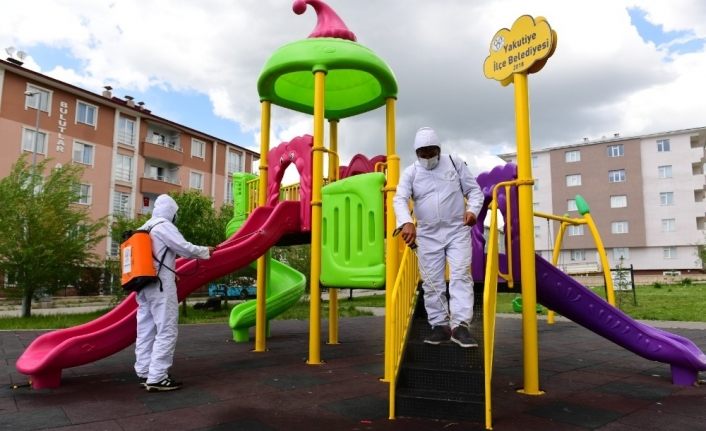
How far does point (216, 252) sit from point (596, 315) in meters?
4.91

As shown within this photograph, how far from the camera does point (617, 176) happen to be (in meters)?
46.0

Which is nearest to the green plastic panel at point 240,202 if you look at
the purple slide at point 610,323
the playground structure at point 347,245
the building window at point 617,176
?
the playground structure at point 347,245

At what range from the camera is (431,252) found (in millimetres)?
4762

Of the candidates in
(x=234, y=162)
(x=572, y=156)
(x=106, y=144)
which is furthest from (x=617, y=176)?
(x=106, y=144)

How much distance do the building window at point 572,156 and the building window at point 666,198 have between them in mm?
7715

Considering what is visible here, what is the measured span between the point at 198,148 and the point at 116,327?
119ft

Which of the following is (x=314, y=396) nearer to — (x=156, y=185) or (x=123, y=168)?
(x=123, y=168)

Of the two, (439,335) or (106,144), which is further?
(106,144)

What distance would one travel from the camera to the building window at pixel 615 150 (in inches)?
1806

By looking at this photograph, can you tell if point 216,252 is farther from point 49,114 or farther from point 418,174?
point 49,114

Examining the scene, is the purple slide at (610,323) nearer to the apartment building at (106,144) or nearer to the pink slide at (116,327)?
the pink slide at (116,327)

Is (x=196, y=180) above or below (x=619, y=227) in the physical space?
above

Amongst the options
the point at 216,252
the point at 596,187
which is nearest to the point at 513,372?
the point at 216,252

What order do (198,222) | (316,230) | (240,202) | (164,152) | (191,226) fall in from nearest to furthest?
(316,230), (240,202), (191,226), (198,222), (164,152)
